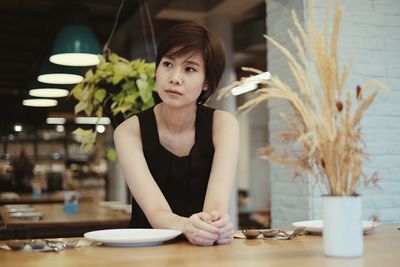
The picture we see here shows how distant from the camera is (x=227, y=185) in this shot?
1.65 m

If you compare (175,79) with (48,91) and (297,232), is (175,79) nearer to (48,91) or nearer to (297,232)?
(297,232)

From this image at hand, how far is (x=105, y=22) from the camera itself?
712 cm

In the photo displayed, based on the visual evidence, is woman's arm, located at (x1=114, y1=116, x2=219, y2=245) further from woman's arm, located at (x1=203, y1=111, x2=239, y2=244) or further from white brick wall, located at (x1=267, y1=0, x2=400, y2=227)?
white brick wall, located at (x1=267, y1=0, x2=400, y2=227)

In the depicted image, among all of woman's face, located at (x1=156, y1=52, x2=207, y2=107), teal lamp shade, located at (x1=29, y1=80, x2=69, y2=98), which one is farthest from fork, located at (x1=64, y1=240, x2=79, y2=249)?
teal lamp shade, located at (x1=29, y1=80, x2=69, y2=98)

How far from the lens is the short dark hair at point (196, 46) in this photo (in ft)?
5.38

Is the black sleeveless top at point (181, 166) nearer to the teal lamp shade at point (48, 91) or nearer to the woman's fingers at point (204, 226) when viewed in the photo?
the woman's fingers at point (204, 226)

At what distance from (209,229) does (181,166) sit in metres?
0.50

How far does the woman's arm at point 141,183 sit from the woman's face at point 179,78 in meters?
0.20

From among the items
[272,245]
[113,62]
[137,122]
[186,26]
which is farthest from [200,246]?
[113,62]

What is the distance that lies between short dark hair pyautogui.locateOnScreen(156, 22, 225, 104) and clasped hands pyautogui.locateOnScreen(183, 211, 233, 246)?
514mm

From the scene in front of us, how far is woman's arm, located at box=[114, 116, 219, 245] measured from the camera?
1529mm

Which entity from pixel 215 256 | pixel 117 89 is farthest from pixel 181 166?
pixel 117 89

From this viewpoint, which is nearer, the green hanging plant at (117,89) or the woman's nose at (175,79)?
the woman's nose at (175,79)

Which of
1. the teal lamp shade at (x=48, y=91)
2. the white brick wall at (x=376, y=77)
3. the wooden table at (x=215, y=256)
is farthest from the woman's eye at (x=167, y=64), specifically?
the teal lamp shade at (x=48, y=91)
